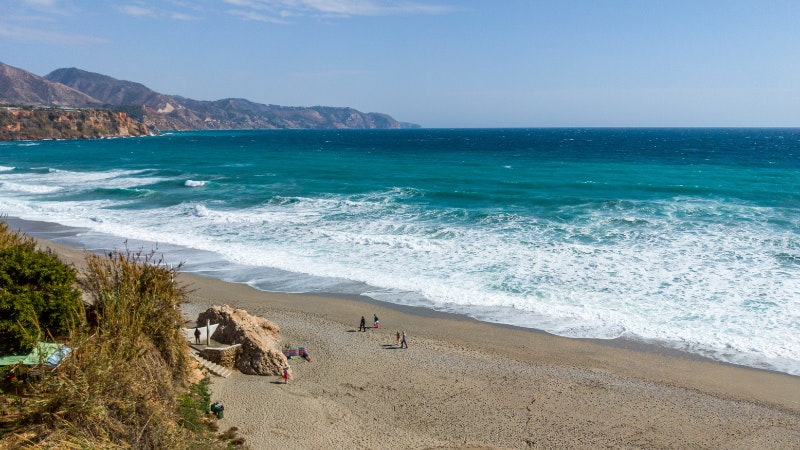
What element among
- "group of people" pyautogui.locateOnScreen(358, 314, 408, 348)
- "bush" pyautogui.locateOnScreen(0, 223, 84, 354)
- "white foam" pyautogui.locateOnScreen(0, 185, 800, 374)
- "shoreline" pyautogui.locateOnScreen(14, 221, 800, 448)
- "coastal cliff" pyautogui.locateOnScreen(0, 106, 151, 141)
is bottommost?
"shoreline" pyautogui.locateOnScreen(14, 221, 800, 448)

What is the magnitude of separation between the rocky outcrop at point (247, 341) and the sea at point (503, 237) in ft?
21.8

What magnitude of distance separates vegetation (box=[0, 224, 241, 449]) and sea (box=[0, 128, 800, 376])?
36.9ft

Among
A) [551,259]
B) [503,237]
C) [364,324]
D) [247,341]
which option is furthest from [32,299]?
[503,237]

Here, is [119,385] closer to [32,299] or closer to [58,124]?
[32,299]

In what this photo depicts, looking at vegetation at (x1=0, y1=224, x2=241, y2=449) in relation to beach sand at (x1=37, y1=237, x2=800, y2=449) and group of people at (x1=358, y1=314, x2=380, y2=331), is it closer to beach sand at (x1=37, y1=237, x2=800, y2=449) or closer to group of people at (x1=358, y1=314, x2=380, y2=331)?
beach sand at (x1=37, y1=237, x2=800, y2=449)

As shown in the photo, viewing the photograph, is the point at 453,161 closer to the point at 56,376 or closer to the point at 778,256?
the point at 778,256

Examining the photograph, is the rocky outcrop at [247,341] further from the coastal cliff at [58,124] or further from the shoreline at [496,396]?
the coastal cliff at [58,124]

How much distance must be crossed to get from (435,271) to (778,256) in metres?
18.3

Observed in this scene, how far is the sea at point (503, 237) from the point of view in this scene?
22109 millimetres

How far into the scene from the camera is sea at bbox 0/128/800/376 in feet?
Result: 72.5

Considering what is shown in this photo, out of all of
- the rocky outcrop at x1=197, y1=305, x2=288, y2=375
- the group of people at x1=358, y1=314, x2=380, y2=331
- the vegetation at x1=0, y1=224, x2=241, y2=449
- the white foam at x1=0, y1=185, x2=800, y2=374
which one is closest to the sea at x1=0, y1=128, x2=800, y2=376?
the white foam at x1=0, y1=185, x2=800, y2=374

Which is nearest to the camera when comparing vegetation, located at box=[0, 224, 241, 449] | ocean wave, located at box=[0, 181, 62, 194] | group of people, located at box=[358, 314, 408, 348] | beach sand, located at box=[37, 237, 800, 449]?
vegetation, located at box=[0, 224, 241, 449]

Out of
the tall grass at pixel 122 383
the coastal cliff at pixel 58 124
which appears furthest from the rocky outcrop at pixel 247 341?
the coastal cliff at pixel 58 124

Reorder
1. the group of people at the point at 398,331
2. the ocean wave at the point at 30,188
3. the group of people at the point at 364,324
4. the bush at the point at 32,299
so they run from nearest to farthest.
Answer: the bush at the point at 32,299, the group of people at the point at 398,331, the group of people at the point at 364,324, the ocean wave at the point at 30,188
